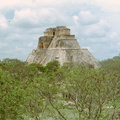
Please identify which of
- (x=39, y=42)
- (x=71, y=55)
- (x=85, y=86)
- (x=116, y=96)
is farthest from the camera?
(x=39, y=42)

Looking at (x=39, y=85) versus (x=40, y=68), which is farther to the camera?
(x=40, y=68)

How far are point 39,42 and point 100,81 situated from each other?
60008mm

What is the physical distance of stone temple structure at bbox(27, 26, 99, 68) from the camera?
67.4m

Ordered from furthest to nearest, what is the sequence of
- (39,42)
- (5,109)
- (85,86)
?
(39,42), (85,86), (5,109)

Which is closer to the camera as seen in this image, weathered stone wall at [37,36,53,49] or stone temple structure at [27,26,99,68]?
stone temple structure at [27,26,99,68]

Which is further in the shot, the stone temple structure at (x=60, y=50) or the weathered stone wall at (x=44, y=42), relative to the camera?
the weathered stone wall at (x=44, y=42)

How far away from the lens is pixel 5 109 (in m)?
12.7

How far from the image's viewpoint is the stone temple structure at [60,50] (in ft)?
221

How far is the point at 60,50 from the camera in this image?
6931 cm

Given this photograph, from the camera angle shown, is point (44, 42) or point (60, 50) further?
point (44, 42)

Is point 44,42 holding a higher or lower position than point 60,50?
higher

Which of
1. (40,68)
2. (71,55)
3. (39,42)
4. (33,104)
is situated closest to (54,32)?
(39,42)

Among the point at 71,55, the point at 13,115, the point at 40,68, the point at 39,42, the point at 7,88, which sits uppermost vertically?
the point at 39,42

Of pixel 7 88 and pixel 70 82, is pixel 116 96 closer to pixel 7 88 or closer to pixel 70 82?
pixel 70 82
